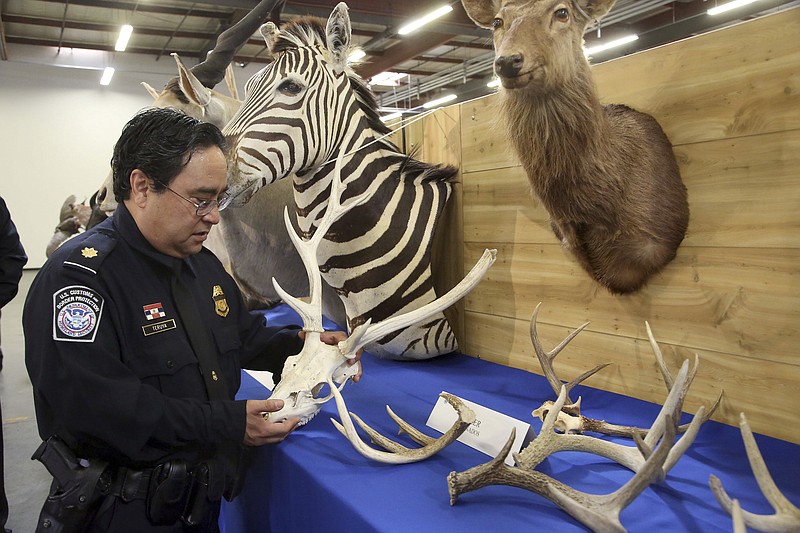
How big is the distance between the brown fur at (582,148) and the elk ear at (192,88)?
Result: 1.13 m

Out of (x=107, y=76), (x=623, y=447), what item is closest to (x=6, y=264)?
(x=623, y=447)

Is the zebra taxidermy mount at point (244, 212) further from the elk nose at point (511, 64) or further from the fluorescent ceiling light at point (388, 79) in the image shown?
the fluorescent ceiling light at point (388, 79)

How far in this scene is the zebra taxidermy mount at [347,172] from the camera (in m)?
1.59

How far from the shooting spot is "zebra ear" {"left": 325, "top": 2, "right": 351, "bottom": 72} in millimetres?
1611

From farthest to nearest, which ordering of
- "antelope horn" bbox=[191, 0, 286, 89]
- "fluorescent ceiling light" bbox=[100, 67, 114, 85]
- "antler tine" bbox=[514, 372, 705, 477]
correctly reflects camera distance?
"fluorescent ceiling light" bbox=[100, 67, 114, 85] → "antelope horn" bbox=[191, 0, 286, 89] → "antler tine" bbox=[514, 372, 705, 477]

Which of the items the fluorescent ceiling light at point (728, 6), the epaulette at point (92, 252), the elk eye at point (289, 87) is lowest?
the epaulette at point (92, 252)

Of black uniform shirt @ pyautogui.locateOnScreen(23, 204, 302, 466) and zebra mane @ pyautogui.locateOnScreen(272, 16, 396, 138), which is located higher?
zebra mane @ pyautogui.locateOnScreen(272, 16, 396, 138)

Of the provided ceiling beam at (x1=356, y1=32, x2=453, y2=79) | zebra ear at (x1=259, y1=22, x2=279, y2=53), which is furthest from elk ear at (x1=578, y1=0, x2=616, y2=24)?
ceiling beam at (x1=356, y1=32, x2=453, y2=79)

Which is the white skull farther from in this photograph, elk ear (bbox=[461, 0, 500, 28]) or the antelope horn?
the antelope horn

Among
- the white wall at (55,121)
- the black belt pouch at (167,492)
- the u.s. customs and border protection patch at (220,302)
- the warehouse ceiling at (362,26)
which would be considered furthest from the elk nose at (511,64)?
the white wall at (55,121)

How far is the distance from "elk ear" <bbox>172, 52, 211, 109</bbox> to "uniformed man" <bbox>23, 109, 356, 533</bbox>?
0.98m

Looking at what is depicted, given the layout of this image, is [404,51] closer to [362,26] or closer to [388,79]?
[362,26]

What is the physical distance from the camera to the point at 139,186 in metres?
1.10

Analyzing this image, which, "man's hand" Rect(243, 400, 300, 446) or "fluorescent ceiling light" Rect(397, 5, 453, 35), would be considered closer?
"man's hand" Rect(243, 400, 300, 446)
